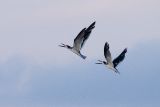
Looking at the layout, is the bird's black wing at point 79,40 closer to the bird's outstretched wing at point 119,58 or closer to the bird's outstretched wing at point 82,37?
the bird's outstretched wing at point 82,37

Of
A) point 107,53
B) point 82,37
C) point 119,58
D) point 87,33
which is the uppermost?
point 87,33

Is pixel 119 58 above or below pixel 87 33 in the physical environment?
below

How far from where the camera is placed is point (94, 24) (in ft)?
264

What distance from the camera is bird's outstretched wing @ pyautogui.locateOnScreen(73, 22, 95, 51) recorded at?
79875mm

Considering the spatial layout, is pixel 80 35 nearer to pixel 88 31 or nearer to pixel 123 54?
pixel 88 31

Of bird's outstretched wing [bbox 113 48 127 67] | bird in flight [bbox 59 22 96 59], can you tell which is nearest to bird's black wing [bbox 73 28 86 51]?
bird in flight [bbox 59 22 96 59]

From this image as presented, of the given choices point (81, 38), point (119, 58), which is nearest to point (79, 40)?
point (81, 38)

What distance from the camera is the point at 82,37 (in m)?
80.1

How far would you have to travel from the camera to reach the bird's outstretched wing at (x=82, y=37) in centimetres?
7988

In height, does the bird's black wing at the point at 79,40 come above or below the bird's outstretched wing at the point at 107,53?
above

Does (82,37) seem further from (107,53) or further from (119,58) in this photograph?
(119,58)

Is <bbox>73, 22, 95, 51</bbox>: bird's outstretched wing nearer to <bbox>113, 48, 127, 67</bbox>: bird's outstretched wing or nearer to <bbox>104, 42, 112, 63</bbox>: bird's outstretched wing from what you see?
<bbox>104, 42, 112, 63</bbox>: bird's outstretched wing

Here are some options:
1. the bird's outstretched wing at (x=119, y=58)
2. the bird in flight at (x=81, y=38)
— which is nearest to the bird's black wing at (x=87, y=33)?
the bird in flight at (x=81, y=38)

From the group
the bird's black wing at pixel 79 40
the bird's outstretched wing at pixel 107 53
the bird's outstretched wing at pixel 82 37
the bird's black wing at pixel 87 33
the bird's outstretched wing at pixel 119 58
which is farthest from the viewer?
the bird's outstretched wing at pixel 119 58
